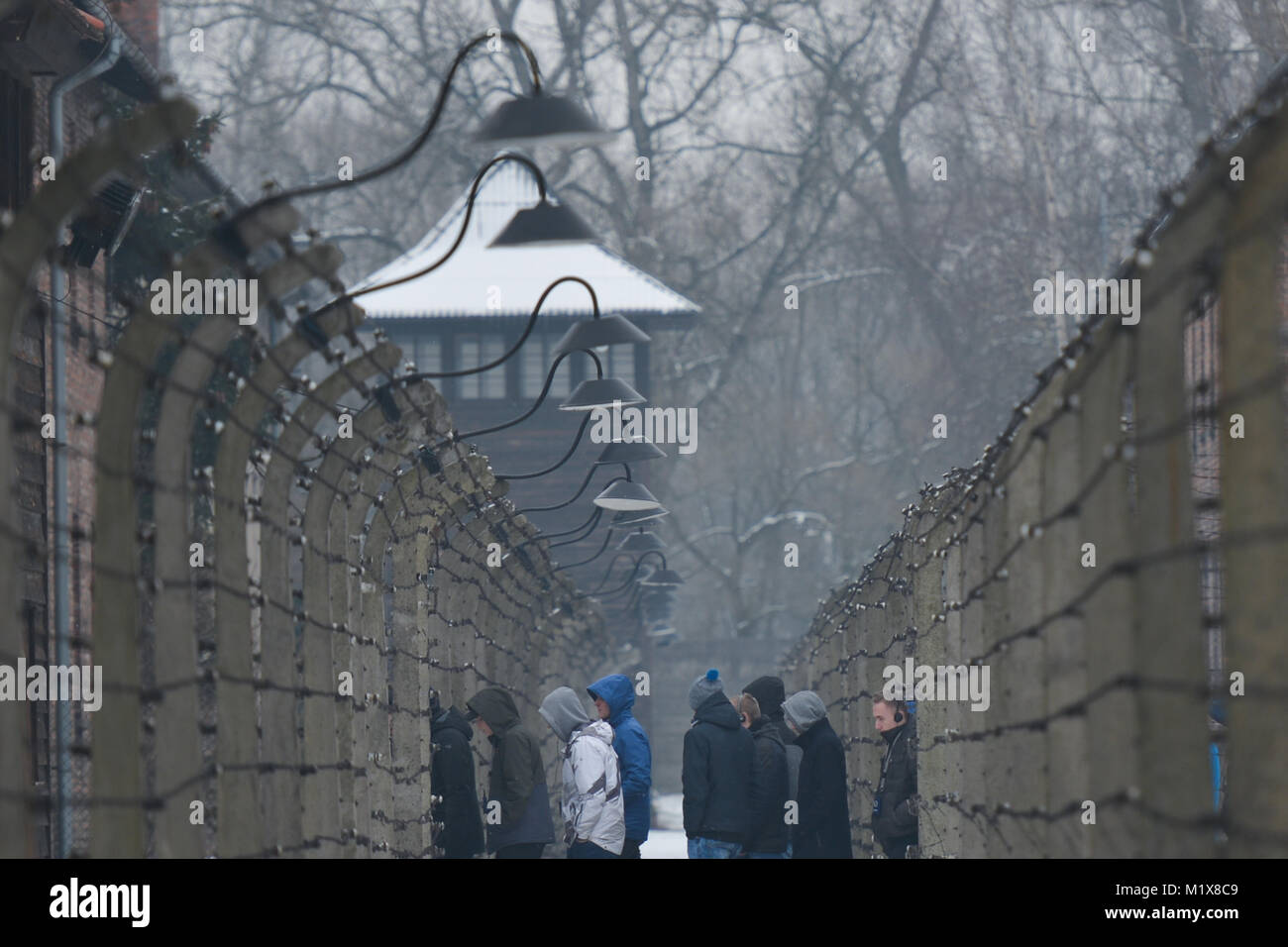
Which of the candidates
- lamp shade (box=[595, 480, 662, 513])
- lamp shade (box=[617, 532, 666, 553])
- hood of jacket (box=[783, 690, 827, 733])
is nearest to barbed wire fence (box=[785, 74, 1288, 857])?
hood of jacket (box=[783, 690, 827, 733])

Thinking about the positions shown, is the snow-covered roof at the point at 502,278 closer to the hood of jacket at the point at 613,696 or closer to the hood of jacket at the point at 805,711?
the hood of jacket at the point at 613,696

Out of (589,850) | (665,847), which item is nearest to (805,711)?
(589,850)

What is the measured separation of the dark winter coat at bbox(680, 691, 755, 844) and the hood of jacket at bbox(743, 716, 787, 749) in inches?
9.6

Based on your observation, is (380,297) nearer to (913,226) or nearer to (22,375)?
(913,226)

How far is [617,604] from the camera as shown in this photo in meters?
32.8

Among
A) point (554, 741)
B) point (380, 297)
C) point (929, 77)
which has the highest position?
point (929, 77)

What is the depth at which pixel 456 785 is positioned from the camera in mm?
9359

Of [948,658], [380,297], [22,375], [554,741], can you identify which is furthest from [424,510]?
[380,297]

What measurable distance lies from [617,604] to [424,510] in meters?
24.9

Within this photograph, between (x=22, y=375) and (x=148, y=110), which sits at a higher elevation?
(x=22, y=375)

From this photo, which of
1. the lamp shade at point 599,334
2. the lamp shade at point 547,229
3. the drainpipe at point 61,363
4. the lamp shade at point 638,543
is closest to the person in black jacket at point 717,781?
the lamp shade at point 599,334

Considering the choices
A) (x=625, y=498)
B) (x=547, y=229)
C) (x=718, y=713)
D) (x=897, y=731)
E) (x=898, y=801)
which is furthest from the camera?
(x=625, y=498)

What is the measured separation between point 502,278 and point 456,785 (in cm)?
2168

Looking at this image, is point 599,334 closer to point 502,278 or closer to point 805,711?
point 805,711
